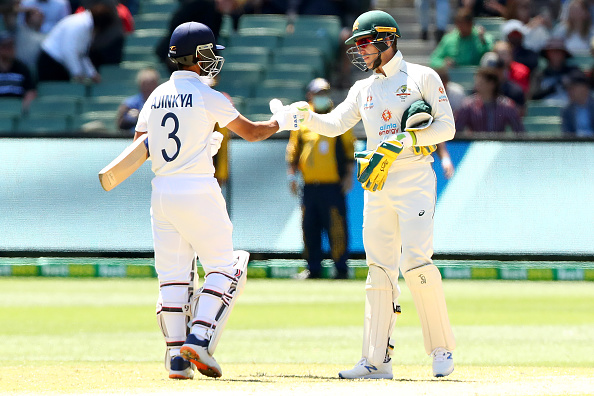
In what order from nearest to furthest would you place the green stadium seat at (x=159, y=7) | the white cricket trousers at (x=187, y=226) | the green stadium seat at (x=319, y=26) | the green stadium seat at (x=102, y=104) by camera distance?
the white cricket trousers at (x=187, y=226) → the green stadium seat at (x=102, y=104) → the green stadium seat at (x=319, y=26) → the green stadium seat at (x=159, y=7)

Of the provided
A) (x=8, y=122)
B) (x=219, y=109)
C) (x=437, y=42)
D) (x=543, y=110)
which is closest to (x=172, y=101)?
(x=219, y=109)

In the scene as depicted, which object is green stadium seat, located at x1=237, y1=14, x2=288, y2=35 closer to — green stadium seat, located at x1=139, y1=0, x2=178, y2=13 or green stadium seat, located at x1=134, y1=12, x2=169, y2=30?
green stadium seat, located at x1=134, y1=12, x2=169, y2=30

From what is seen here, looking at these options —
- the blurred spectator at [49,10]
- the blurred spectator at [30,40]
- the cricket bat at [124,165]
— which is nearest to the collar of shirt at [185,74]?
the cricket bat at [124,165]

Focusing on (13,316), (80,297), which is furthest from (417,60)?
(13,316)

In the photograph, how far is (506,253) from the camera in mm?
14898

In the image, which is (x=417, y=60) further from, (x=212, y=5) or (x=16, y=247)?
(x=16, y=247)

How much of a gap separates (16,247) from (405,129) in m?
8.99

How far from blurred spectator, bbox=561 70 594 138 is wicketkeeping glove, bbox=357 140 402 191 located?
9.51 metres

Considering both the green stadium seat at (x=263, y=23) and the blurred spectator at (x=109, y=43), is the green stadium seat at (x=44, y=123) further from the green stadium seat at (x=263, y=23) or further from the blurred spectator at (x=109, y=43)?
the green stadium seat at (x=263, y=23)

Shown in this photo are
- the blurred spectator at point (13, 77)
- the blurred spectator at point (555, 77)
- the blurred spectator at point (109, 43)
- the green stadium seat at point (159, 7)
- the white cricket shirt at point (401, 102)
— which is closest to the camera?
the white cricket shirt at point (401, 102)

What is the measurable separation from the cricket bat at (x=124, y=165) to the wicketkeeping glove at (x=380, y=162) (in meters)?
1.35

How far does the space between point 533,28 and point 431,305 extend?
12.2m

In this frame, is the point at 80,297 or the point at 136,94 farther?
the point at 136,94

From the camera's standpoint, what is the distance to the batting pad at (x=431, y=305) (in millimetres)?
7477
